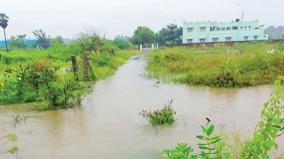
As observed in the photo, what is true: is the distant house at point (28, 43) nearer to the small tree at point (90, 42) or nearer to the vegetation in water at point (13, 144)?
the small tree at point (90, 42)

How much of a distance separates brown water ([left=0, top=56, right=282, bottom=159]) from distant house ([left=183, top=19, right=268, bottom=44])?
48.4m

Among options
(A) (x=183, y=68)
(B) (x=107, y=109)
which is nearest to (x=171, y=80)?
(A) (x=183, y=68)

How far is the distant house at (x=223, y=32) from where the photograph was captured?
57000 millimetres

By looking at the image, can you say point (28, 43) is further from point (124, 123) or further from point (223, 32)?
point (124, 123)

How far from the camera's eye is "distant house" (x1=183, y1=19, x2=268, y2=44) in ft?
187

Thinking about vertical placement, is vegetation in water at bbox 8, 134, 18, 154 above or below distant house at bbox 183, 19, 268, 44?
below

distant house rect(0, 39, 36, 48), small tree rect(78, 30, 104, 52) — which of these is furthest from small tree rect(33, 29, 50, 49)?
small tree rect(78, 30, 104, 52)

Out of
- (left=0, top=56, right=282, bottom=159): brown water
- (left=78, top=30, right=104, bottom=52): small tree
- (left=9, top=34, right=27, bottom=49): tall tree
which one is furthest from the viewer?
(left=9, top=34, right=27, bottom=49): tall tree

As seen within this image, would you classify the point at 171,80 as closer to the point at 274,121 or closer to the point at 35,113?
the point at 35,113

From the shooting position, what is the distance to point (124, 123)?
21.2 ft

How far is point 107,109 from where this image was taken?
7.88 metres

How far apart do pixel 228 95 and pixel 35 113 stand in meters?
5.01

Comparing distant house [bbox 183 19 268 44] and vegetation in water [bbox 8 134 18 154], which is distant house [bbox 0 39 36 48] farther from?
vegetation in water [bbox 8 134 18 154]

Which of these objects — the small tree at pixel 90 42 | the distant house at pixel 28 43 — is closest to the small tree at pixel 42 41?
the distant house at pixel 28 43
